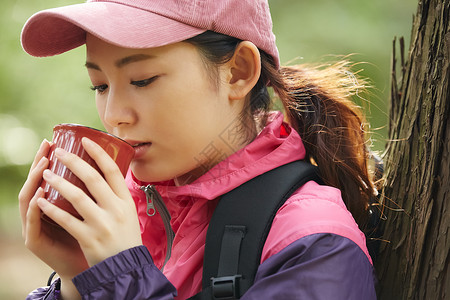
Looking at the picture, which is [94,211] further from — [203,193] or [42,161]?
[203,193]

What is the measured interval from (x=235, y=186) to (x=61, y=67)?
3.78 m

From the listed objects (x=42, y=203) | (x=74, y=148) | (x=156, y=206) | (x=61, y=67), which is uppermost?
(x=74, y=148)

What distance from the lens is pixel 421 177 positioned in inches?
63.0

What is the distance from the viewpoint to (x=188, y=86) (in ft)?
5.20

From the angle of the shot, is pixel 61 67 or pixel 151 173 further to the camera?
pixel 61 67

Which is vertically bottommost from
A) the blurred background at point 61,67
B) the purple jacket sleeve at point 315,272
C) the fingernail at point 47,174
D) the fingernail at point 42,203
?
the blurred background at point 61,67

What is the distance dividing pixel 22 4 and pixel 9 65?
0.59 meters

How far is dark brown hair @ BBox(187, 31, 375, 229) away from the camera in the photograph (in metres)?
1.79

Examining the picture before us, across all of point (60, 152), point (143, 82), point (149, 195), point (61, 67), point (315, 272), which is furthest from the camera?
point (61, 67)

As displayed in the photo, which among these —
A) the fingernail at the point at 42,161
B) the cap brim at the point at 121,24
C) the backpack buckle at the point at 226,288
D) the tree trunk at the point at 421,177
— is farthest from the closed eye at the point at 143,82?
the tree trunk at the point at 421,177

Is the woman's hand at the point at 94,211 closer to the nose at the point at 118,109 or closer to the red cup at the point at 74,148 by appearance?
the red cup at the point at 74,148

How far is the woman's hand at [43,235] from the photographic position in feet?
5.01

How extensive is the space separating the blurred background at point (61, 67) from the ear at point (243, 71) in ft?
9.47

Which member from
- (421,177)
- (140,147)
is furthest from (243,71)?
(421,177)
